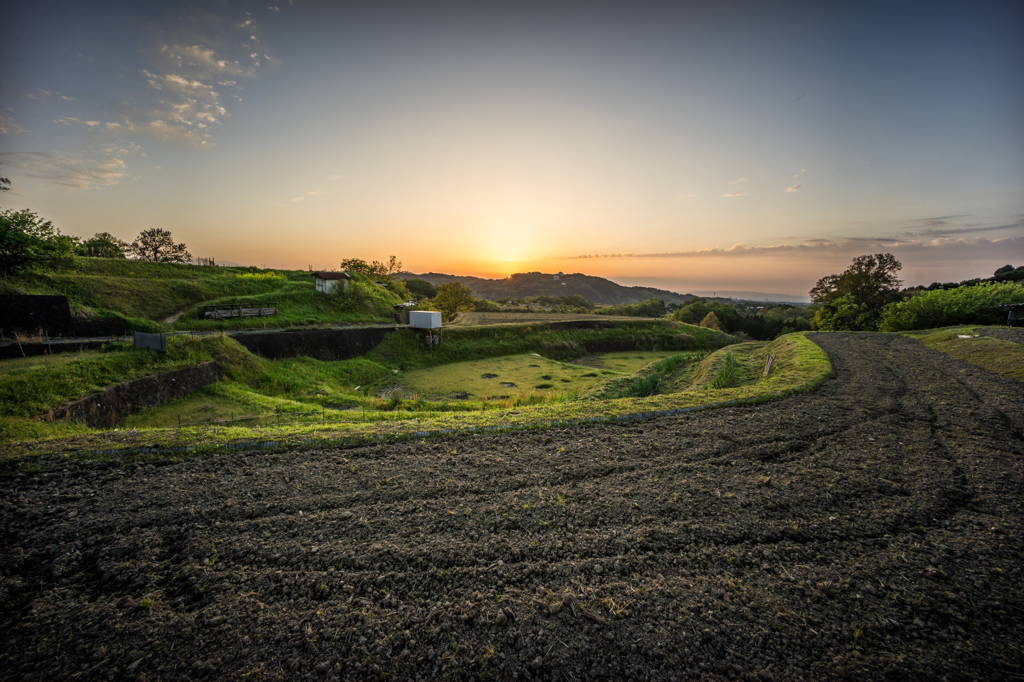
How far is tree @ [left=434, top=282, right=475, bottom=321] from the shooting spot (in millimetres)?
56053

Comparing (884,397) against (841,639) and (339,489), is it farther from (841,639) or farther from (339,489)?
(339,489)

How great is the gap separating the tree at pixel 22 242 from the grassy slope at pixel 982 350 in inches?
1611

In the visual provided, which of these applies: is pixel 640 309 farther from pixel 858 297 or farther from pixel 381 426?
pixel 381 426

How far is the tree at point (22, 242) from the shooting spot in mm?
17469

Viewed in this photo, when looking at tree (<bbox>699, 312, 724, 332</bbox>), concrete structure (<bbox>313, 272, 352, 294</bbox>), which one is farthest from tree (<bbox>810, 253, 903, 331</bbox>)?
concrete structure (<bbox>313, 272, 352, 294</bbox>)

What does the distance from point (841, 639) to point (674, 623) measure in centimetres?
133

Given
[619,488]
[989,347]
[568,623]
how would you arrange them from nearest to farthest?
[568,623] < [619,488] < [989,347]

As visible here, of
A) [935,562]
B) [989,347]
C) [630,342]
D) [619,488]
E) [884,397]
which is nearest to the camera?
[935,562]

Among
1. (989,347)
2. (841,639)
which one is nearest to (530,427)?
(841,639)

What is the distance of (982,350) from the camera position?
13.2 m

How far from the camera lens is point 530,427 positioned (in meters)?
7.66

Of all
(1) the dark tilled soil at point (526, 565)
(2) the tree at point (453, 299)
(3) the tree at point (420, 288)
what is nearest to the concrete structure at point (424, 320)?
(1) the dark tilled soil at point (526, 565)

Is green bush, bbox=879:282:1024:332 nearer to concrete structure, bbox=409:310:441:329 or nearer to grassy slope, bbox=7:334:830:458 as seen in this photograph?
grassy slope, bbox=7:334:830:458

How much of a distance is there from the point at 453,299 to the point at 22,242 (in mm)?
42693
